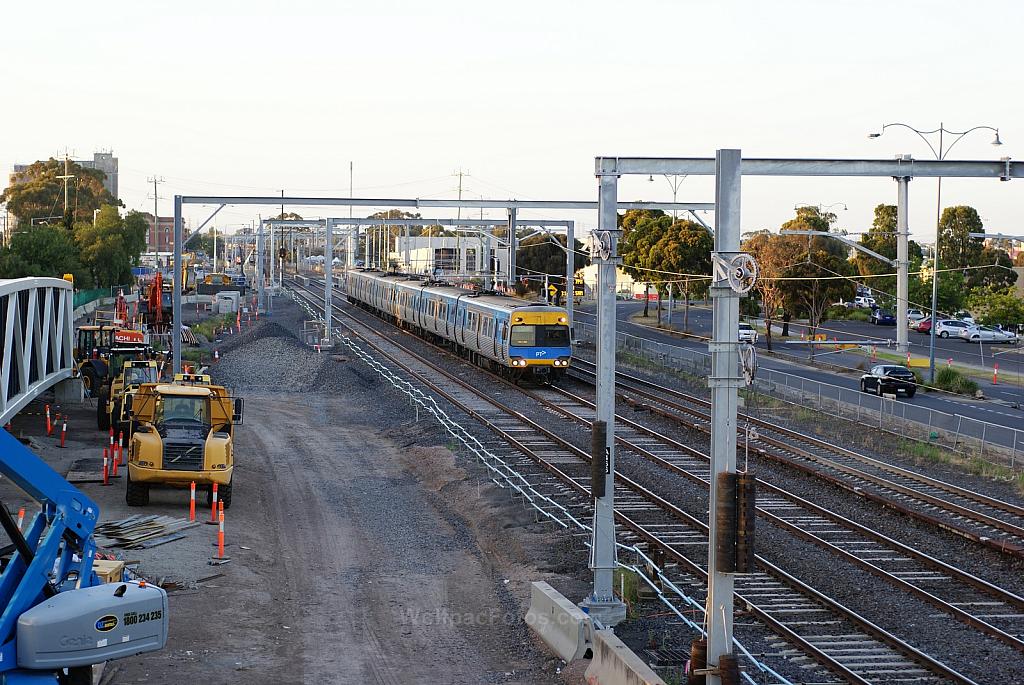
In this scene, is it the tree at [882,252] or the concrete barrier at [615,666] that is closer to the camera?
the concrete barrier at [615,666]

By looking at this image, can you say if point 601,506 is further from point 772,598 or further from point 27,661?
point 27,661

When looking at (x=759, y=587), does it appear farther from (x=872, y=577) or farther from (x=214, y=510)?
(x=214, y=510)

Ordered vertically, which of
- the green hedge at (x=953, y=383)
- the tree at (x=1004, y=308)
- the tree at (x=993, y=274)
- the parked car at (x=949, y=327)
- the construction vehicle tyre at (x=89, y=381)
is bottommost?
the green hedge at (x=953, y=383)

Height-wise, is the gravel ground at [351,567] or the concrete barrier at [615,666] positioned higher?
the concrete barrier at [615,666]

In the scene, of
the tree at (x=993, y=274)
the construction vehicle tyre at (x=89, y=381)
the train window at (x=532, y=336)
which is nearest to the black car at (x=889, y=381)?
the train window at (x=532, y=336)

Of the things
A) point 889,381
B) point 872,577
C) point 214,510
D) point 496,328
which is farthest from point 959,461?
point 496,328

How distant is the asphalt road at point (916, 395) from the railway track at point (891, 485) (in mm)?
5735

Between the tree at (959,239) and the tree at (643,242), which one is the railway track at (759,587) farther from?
the tree at (959,239)

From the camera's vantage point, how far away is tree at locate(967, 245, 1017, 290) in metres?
85.3

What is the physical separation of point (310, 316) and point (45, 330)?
50.7m

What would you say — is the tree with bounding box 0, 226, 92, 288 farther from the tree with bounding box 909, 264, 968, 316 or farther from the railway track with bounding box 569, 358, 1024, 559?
the tree with bounding box 909, 264, 968, 316

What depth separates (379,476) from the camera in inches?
1127

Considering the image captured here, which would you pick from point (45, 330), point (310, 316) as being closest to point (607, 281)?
point (45, 330)

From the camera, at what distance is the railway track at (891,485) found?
22.0 metres
